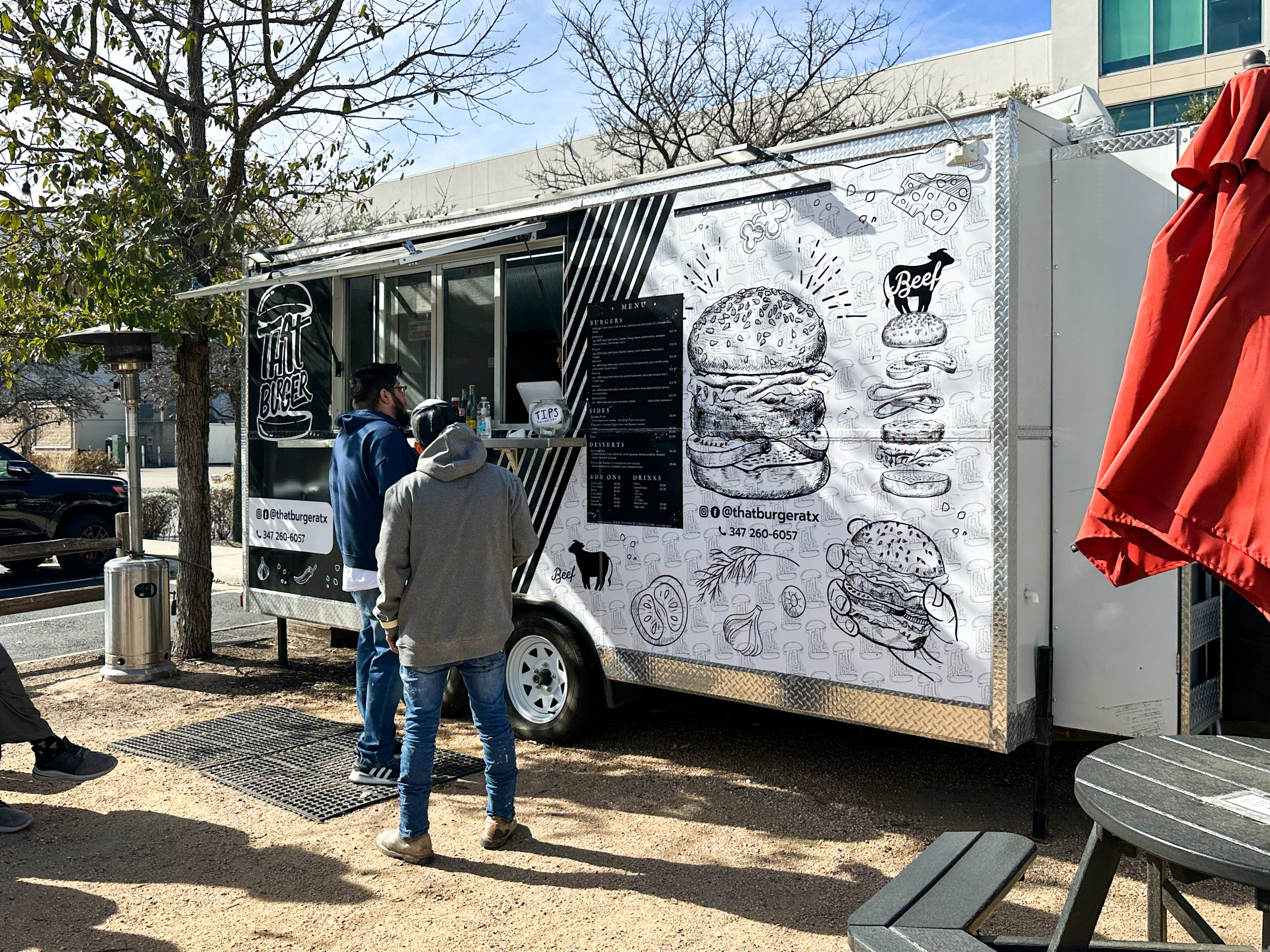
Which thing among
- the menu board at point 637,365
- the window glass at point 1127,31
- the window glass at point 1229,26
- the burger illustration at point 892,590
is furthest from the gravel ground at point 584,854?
the window glass at point 1127,31

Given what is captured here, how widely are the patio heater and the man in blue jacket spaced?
123 inches

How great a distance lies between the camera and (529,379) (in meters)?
6.07

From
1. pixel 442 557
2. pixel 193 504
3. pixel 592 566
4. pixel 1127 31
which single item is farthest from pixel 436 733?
pixel 1127 31

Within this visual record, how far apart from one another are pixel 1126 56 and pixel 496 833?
84.4ft

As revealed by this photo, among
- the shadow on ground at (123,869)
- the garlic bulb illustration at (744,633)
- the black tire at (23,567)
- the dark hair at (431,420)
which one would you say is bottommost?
the shadow on ground at (123,869)

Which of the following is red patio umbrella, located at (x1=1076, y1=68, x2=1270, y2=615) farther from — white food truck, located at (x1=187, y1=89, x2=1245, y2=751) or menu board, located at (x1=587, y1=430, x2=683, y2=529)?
menu board, located at (x1=587, y1=430, x2=683, y2=529)

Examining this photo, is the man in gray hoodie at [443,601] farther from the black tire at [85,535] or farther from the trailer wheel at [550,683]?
the black tire at [85,535]

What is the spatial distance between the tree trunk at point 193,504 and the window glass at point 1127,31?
23167 mm

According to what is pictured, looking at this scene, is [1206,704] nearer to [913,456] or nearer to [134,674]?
[913,456]

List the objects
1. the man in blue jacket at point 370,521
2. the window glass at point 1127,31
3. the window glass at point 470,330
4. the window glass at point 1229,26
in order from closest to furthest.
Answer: the man in blue jacket at point 370,521 < the window glass at point 470,330 < the window glass at point 1229,26 < the window glass at point 1127,31

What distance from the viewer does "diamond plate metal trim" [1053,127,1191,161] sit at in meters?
4.15

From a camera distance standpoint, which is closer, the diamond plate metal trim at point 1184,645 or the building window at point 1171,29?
the diamond plate metal trim at point 1184,645

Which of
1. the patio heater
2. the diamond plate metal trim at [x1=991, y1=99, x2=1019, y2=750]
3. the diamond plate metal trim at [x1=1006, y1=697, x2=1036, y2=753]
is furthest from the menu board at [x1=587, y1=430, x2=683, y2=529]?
the patio heater

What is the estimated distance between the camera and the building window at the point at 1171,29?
74.2 feet
